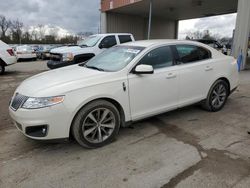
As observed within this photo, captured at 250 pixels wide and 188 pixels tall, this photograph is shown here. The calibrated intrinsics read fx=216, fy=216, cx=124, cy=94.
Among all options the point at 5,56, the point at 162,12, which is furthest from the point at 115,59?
the point at 162,12

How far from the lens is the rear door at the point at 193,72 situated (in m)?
4.09

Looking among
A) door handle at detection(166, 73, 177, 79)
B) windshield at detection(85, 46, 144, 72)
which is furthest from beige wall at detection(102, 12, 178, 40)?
door handle at detection(166, 73, 177, 79)

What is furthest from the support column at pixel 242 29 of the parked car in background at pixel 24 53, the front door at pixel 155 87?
the parked car in background at pixel 24 53

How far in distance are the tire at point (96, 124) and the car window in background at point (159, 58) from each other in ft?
3.42

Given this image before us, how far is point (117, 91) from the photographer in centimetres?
331

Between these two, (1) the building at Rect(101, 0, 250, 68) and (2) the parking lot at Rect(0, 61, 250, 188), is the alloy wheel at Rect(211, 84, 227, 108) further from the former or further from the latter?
(1) the building at Rect(101, 0, 250, 68)

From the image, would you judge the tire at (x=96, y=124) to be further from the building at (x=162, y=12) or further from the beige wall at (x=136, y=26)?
the beige wall at (x=136, y=26)

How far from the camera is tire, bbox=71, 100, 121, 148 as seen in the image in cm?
307

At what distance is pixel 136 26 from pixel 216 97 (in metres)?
17.8

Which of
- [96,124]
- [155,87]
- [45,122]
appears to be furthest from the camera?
[155,87]

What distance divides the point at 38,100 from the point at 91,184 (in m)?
1.29

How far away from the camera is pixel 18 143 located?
3.53m

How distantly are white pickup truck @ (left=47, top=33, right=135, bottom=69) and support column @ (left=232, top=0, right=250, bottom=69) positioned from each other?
515 centimetres

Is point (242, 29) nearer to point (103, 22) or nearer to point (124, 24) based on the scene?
point (103, 22)
